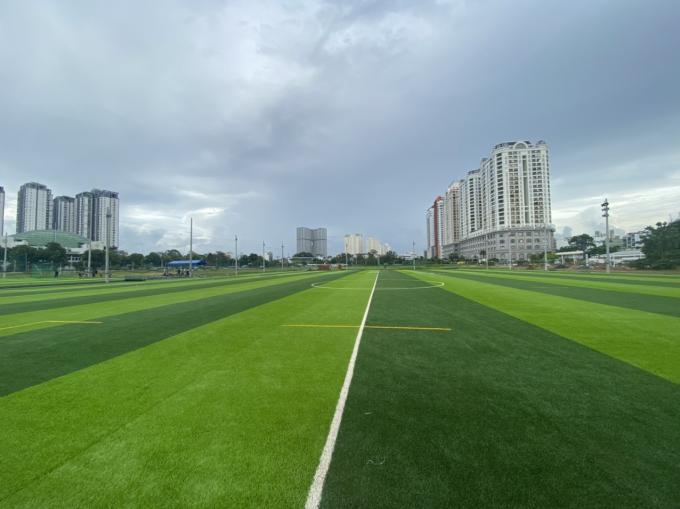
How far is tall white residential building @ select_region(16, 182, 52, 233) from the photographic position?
5148 inches

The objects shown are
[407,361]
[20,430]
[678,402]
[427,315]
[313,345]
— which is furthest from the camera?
[427,315]

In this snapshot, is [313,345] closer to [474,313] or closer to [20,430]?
[20,430]

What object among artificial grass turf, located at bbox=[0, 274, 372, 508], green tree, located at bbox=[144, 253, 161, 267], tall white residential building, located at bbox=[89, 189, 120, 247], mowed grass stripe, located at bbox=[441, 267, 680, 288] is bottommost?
artificial grass turf, located at bbox=[0, 274, 372, 508]

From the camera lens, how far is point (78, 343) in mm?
7066

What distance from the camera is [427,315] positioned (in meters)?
10.4

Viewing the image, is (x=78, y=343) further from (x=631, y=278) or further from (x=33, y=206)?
(x=33, y=206)

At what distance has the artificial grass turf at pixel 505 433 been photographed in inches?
98.2

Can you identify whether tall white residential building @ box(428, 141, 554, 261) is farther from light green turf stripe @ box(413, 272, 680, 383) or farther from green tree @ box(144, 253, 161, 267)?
green tree @ box(144, 253, 161, 267)

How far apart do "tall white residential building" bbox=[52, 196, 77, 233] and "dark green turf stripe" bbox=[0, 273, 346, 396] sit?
168 metres

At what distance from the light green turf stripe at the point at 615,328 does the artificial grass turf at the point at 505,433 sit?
2.01 feet

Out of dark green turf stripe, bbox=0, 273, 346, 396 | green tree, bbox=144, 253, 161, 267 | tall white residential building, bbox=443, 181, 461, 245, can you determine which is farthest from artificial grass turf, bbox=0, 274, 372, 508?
tall white residential building, bbox=443, 181, 461, 245

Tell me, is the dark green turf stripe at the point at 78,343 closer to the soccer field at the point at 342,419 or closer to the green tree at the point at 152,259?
the soccer field at the point at 342,419

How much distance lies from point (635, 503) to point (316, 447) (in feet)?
8.28

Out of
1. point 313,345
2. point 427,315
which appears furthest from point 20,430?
point 427,315
